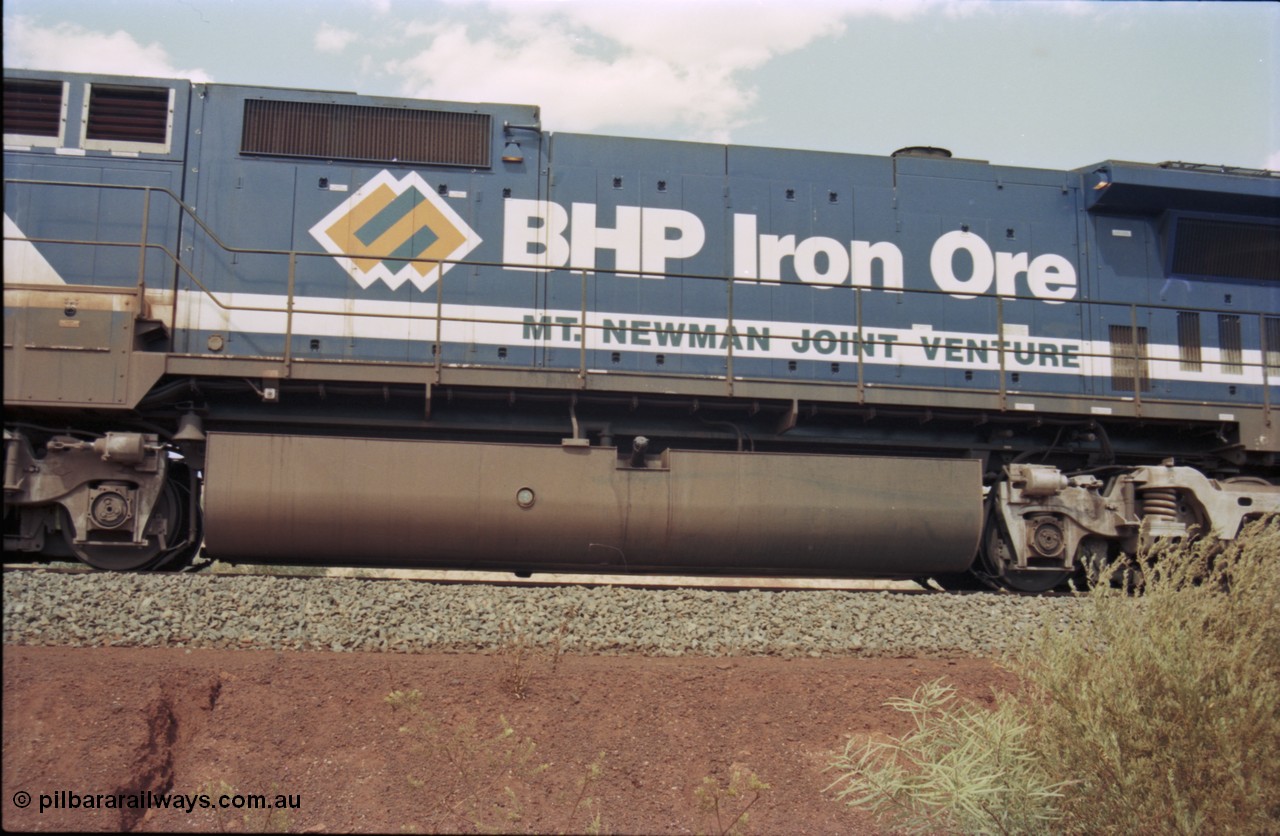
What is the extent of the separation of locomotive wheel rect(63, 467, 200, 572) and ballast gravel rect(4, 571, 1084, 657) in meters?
0.89

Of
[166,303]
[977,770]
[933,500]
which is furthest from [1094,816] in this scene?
[166,303]

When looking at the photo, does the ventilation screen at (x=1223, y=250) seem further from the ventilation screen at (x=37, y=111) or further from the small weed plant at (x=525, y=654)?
the ventilation screen at (x=37, y=111)

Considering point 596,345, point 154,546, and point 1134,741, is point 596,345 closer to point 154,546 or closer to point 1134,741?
point 154,546

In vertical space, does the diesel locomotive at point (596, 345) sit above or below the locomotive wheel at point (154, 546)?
above

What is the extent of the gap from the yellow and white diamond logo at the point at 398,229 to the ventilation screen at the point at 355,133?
0.29 metres

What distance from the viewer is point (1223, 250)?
9969 millimetres

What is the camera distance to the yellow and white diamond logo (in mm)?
8656

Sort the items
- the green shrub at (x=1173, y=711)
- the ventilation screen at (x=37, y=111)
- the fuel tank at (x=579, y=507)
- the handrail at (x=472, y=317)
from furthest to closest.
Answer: the ventilation screen at (x=37, y=111) < the handrail at (x=472, y=317) < the fuel tank at (x=579, y=507) < the green shrub at (x=1173, y=711)

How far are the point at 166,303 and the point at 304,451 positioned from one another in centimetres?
197

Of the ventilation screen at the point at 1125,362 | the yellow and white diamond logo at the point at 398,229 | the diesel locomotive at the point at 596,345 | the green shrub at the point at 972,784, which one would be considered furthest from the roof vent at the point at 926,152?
the green shrub at the point at 972,784

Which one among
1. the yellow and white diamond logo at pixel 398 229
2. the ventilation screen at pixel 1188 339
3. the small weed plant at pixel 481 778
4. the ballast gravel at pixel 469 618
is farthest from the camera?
the ventilation screen at pixel 1188 339

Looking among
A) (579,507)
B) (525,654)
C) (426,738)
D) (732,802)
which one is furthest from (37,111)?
(732,802)

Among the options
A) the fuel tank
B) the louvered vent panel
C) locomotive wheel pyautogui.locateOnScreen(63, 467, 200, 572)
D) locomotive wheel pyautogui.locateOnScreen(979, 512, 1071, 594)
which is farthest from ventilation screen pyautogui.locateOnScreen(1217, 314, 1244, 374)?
the louvered vent panel

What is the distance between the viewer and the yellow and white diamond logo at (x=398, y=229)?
8656 mm
